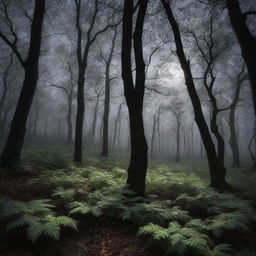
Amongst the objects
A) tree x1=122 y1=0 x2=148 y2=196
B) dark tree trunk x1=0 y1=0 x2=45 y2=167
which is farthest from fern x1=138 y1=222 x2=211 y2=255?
dark tree trunk x1=0 y1=0 x2=45 y2=167

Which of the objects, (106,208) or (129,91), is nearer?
(106,208)

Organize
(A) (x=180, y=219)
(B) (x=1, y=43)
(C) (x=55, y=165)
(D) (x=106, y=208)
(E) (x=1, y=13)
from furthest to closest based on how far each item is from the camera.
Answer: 1. (B) (x=1, y=43)
2. (E) (x=1, y=13)
3. (C) (x=55, y=165)
4. (D) (x=106, y=208)
5. (A) (x=180, y=219)

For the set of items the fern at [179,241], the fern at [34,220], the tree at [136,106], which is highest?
the tree at [136,106]

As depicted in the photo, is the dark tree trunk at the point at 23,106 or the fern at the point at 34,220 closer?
the fern at the point at 34,220

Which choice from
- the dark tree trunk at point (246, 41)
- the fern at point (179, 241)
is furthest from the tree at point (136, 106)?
the dark tree trunk at point (246, 41)

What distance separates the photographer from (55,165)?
10.9m

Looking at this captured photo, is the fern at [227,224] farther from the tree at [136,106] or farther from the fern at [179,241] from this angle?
the tree at [136,106]

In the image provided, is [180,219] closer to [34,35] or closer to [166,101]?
[34,35]

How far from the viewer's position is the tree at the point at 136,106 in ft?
21.4

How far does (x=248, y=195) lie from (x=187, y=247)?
596 cm

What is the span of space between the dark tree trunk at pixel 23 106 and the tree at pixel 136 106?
14.9 ft

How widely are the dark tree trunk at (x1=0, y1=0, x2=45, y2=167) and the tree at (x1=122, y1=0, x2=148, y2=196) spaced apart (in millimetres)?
4533

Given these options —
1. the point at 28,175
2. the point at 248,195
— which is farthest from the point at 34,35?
the point at 248,195

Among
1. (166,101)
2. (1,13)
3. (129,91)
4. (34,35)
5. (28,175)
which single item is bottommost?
(28,175)
